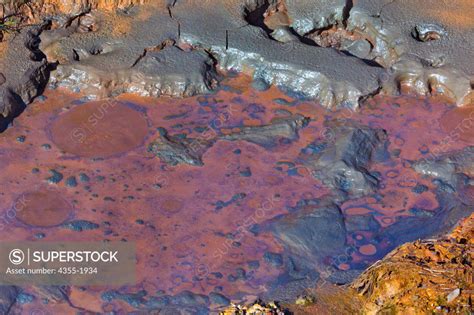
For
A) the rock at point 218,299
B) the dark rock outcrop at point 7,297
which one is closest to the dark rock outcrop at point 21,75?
the dark rock outcrop at point 7,297

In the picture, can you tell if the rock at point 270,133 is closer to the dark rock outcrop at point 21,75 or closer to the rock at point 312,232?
the rock at point 312,232

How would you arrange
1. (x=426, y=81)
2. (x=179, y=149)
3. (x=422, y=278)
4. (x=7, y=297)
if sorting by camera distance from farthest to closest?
(x=426, y=81) < (x=179, y=149) < (x=7, y=297) < (x=422, y=278)

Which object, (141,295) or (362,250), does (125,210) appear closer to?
(141,295)

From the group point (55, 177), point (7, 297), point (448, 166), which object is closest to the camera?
point (7, 297)

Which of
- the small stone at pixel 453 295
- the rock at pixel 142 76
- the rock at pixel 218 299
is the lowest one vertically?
the rock at pixel 218 299

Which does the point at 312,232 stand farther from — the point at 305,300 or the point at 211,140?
the point at 211,140

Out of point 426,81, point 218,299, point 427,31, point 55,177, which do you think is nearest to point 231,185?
point 218,299
